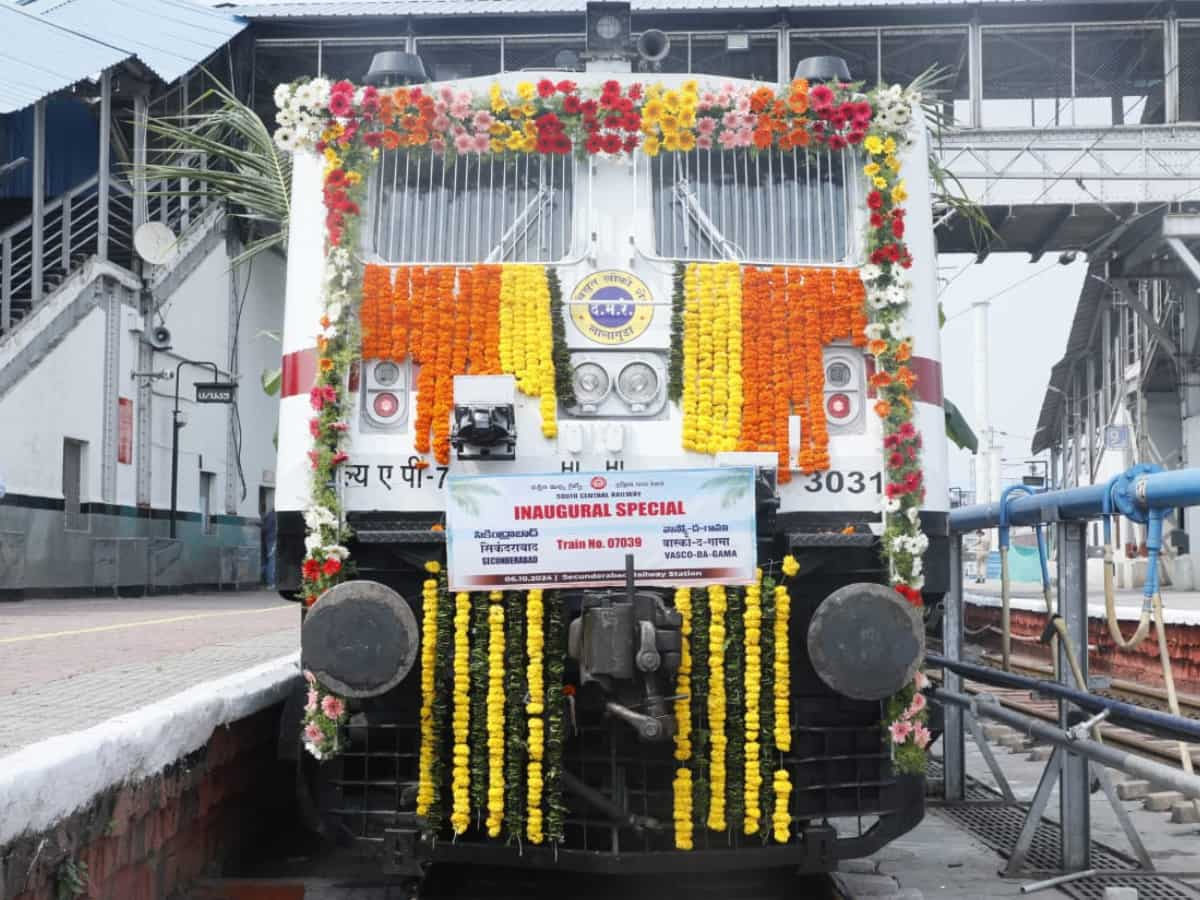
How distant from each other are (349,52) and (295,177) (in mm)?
22946

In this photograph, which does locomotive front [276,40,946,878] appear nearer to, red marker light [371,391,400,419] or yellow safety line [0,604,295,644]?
red marker light [371,391,400,419]

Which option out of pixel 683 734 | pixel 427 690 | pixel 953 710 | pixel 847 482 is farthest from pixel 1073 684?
pixel 427 690

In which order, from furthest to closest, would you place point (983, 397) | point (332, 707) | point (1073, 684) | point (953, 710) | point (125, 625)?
point (983, 397) → point (125, 625) → point (953, 710) → point (1073, 684) → point (332, 707)

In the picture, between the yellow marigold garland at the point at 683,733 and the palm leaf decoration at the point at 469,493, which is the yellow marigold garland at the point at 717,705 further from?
the palm leaf decoration at the point at 469,493

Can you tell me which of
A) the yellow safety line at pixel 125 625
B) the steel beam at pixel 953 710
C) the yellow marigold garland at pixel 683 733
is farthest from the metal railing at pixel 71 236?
the yellow marigold garland at pixel 683 733

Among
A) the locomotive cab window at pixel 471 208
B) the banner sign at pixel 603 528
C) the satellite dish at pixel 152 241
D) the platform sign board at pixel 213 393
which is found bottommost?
the banner sign at pixel 603 528

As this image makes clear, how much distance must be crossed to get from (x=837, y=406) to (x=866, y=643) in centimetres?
101

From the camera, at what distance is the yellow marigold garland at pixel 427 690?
542 centimetres

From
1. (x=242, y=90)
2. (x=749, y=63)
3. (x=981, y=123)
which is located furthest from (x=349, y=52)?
(x=981, y=123)

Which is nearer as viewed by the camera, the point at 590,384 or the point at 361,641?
the point at 361,641

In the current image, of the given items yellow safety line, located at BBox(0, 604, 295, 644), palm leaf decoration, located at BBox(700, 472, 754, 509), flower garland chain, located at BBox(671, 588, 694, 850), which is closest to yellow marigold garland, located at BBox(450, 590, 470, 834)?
flower garland chain, located at BBox(671, 588, 694, 850)

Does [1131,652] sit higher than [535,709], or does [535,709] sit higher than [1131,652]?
[535,709]

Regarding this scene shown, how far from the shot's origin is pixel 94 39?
23828mm

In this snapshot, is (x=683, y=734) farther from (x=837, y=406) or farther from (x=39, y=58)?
(x=39, y=58)
